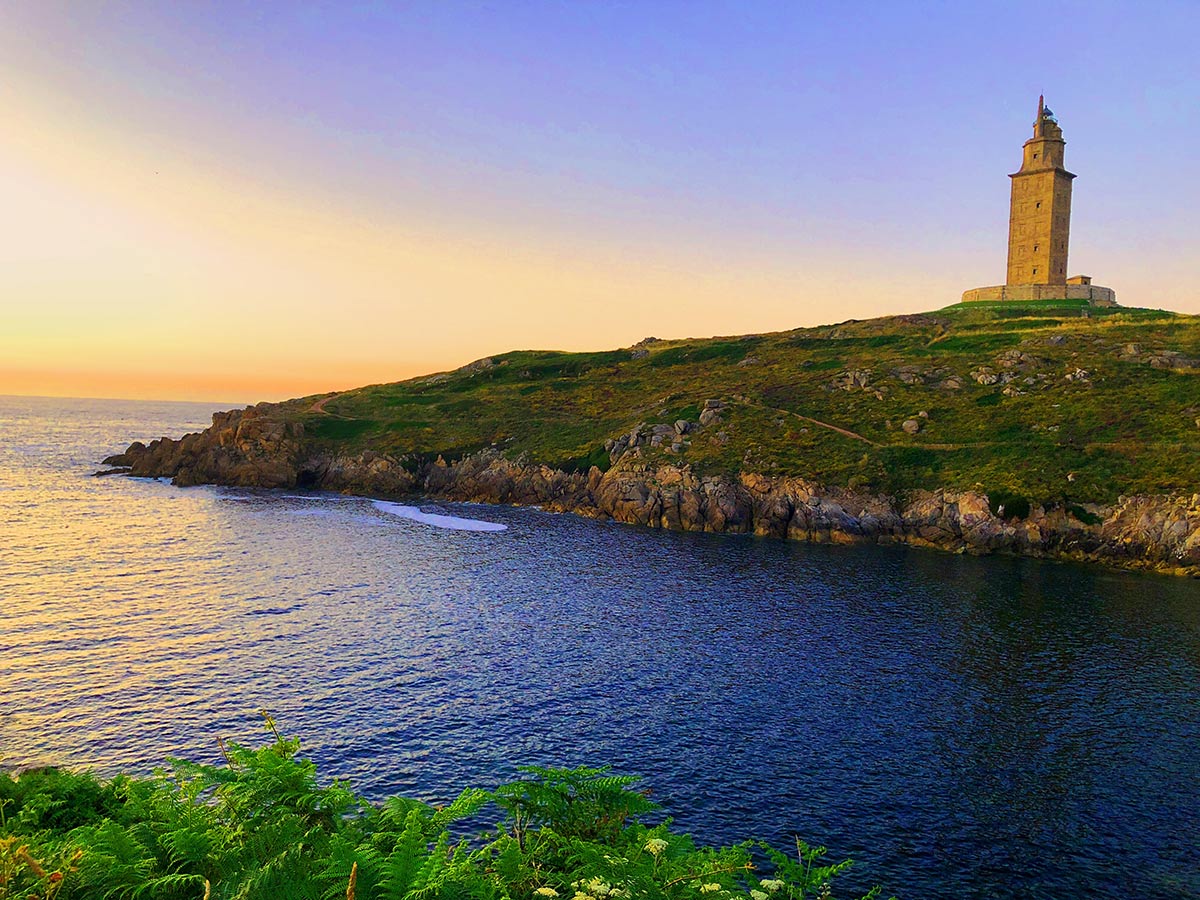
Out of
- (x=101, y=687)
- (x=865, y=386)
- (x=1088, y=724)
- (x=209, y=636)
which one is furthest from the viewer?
(x=865, y=386)

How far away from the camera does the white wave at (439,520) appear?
9631 centimetres

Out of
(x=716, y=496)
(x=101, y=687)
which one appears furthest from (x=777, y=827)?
(x=716, y=496)

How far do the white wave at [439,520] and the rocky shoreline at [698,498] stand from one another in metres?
13.1

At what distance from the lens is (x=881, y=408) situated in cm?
11831

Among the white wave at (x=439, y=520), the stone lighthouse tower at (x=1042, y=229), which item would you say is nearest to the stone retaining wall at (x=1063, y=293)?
the stone lighthouse tower at (x=1042, y=229)

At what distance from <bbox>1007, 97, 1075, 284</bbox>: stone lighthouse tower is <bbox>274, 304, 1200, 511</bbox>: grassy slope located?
11.2 meters

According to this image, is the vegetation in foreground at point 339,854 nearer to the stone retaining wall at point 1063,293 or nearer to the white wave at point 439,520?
the white wave at point 439,520

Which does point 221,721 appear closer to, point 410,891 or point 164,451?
point 410,891

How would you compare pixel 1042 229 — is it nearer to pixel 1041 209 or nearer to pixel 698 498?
pixel 1041 209

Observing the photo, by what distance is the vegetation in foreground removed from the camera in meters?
10.5

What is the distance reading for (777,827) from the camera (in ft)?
94.0

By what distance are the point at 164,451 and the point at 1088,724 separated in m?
155

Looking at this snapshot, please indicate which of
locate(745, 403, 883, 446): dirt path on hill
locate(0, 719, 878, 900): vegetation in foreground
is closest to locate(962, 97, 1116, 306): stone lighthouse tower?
locate(745, 403, 883, 446): dirt path on hill

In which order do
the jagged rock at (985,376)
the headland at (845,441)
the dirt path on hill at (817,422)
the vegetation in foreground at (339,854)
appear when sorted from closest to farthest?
the vegetation in foreground at (339,854) → the headland at (845,441) → the dirt path on hill at (817,422) → the jagged rock at (985,376)
